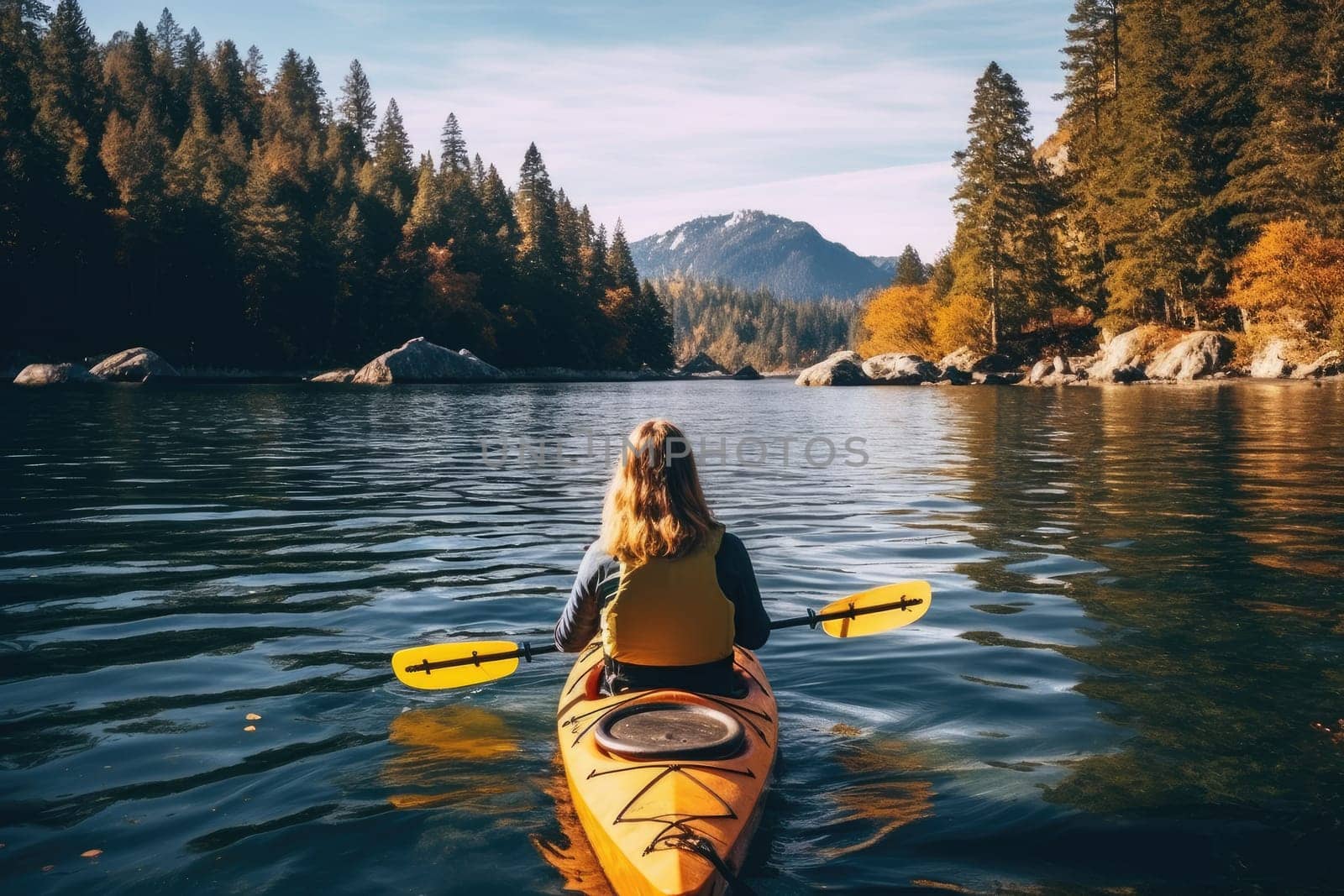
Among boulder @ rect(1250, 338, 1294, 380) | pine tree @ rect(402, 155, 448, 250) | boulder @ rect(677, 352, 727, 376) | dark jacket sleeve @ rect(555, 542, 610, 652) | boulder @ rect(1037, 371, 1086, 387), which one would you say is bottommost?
dark jacket sleeve @ rect(555, 542, 610, 652)

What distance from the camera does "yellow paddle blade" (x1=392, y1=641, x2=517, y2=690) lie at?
6.33 metres

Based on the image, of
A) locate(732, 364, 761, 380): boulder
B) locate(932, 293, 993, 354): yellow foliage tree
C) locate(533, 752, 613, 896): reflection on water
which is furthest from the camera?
locate(732, 364, 761, 380): boulder

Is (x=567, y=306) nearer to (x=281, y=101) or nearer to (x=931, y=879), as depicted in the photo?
(x=281, y=101)

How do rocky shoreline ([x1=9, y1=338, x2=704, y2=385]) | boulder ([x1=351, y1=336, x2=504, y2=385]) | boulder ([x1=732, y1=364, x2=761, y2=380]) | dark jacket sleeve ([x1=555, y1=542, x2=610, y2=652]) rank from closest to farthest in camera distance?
dark jacket sleeve ([x1=555, y1=542, x2=610, y2=652])
rocky shoreline ([x1=9, y1=338, x2=704, y2=385])
boulder ([x1=351, y1=336, x2=504, y2=385])
boulder ([x1=732, y1=364, x2=761, y2=380])

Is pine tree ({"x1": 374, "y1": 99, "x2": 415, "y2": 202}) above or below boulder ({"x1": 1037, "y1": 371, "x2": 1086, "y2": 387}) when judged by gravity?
above

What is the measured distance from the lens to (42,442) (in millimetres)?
21828

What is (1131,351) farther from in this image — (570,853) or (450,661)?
(570,853)

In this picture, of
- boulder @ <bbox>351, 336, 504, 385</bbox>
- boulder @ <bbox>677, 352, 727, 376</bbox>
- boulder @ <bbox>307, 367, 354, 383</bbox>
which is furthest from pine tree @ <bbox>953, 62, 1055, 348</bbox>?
boulder @ <bbox>677, 352, 727, 376</bbox>

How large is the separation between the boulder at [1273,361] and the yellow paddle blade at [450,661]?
51631mm

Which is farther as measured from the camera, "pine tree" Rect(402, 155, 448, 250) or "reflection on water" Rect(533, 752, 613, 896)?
"pine tree" Rect(402, 155, 448, 250)

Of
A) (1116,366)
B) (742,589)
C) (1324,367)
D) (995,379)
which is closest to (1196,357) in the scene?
(1116,366)

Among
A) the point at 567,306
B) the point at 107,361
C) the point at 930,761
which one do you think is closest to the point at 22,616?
the point at 930,761

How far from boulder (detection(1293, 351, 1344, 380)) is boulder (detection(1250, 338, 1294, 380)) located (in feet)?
5.28

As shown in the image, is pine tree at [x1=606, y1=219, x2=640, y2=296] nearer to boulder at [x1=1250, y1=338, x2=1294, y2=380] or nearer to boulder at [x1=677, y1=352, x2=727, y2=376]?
boulder at [x1=677, y1=352, x2=727, y2=376]
